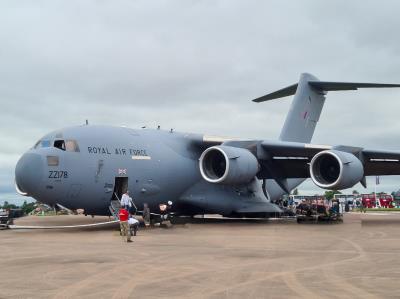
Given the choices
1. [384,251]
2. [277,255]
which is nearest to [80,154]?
[277,255]

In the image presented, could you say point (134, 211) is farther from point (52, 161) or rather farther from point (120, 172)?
point (52, 161)

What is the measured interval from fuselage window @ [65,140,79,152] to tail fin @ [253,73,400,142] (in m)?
10.3

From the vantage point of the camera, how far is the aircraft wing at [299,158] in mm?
17750

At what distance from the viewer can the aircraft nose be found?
46.2ft

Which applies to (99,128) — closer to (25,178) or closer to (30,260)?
(25,178)

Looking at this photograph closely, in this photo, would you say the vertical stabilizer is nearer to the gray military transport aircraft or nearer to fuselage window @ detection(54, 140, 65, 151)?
the gray military transport aircraft

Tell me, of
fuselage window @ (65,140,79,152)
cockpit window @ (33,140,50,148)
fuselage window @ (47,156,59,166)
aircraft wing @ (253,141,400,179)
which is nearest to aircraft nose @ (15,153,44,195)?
fuselage window @ (47,156,59,166)

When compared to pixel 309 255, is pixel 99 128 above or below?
above

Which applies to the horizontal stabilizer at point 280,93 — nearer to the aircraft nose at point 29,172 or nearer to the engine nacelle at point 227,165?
the engine nacelle at point 227,165

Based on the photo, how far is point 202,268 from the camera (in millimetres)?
7297

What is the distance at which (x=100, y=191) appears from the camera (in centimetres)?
1545

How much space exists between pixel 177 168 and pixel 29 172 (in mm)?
5424

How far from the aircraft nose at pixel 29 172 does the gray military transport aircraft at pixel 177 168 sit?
3 cm

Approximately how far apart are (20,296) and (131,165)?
35.9 ft
